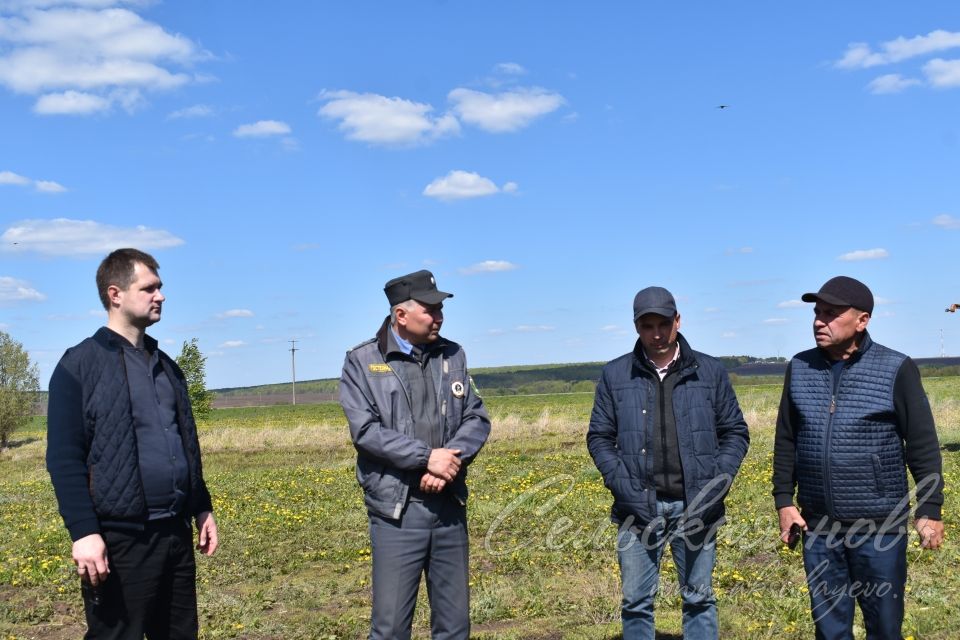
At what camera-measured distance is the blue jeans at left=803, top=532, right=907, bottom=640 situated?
457 cm

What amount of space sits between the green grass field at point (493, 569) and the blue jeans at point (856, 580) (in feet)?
5.00

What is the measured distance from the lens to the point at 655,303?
495cm

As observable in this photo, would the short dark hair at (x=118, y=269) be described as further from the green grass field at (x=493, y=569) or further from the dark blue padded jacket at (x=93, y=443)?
the green grass field at (x=493, y=569)

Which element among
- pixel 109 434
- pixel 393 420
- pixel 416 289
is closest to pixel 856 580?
pixel 393 420

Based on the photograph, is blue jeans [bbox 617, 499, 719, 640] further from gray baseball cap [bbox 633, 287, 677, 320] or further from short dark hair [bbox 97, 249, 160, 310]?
short dark hair [bbox 97, 249, 160, 310]

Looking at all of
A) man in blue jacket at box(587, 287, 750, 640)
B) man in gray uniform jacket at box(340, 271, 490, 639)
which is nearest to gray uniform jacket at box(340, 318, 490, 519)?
man in gray uniform jacket at box(340, 271, 490, 639)

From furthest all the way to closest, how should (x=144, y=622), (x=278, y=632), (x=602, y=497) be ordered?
(x=602, y=497) < (x=278, y=632) < (x=144, y=622)

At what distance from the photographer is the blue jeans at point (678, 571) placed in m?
5.00

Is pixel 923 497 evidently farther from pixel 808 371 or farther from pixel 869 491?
pixel 808 371

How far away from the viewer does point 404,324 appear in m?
4.82

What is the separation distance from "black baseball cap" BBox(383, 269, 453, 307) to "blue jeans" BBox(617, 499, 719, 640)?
Answer: 1.77 metres

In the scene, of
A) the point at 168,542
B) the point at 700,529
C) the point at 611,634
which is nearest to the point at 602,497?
the point at 611,634

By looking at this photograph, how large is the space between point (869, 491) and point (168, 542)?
143 inches

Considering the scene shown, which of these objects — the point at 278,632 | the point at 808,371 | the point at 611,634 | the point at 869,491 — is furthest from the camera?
the point at 278,632
